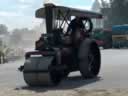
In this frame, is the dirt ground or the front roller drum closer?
the dirt ground

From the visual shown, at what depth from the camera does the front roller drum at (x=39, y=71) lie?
1484 cm

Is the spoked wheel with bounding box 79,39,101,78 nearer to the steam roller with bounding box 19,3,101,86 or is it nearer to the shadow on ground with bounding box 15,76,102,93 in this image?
the steam roller with bounding box 19,3,101,86

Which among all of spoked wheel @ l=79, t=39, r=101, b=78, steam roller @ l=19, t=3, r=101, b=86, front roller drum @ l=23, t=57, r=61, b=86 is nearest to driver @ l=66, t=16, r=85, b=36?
steam roller @ l=19, t=3, r=101, b=86

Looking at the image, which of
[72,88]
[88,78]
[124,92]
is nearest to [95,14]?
[88,78]

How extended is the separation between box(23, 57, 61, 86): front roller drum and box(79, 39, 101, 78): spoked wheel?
167 cm

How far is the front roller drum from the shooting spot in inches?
584

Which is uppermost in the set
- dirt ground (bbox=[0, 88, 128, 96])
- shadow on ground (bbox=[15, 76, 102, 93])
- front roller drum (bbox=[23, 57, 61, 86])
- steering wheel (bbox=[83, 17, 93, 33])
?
steering wheel (bbox=[83, 17, 93, 33])

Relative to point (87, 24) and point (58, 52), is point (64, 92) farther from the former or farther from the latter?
point (87, 24)

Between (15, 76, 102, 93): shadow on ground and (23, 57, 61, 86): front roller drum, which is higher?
(23, 57, 61, 86): front roller drum

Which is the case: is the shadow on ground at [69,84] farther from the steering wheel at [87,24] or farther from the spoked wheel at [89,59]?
the steering wheel at [87,24]

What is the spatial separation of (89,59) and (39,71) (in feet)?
10.1

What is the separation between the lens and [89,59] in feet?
57.1

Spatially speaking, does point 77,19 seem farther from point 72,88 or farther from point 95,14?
point 72,88

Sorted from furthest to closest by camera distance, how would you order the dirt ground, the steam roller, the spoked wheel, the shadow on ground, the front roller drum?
the spoked wheel
the steam roller
the front roller drum
the shadow on ground
the dirt ground
